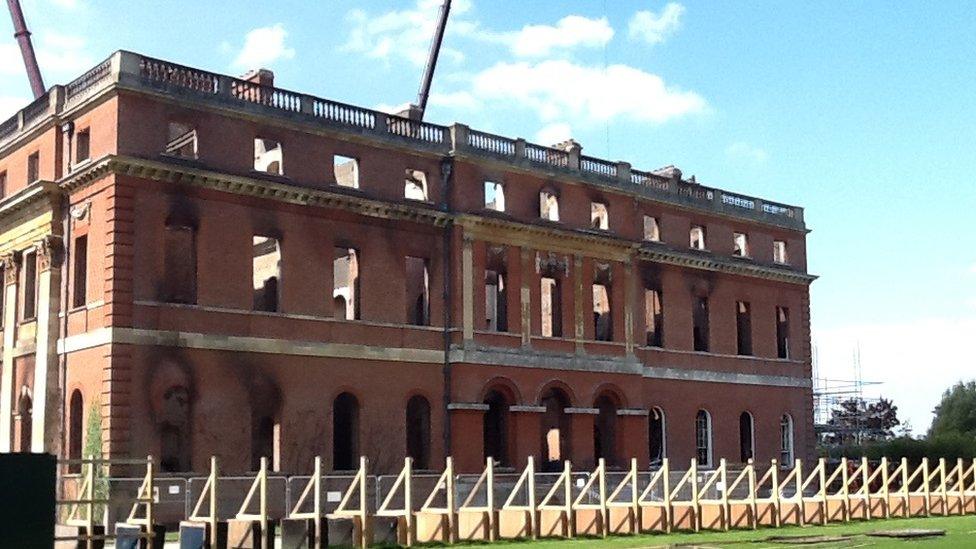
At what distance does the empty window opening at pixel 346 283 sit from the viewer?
3903 cm

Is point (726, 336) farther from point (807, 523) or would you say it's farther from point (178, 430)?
point (178, 430)

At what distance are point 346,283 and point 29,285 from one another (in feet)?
43.2

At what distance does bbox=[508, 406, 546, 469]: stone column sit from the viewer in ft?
137

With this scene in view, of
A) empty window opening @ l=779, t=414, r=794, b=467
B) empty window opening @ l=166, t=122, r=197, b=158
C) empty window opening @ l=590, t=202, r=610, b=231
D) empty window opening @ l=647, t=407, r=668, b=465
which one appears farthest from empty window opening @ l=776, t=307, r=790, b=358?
empty window opening @ l=166, t=122, r=197, b=158

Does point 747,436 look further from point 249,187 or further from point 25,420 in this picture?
point 25,420

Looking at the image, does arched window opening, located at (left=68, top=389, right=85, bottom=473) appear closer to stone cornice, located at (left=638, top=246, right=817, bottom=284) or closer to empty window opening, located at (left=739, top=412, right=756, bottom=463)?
stone cornice, located at (left=638, top=246, right=817, bottom=284)

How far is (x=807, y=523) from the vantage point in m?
35.1

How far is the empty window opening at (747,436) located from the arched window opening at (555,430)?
10153mm

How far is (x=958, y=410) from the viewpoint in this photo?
91.9 meters

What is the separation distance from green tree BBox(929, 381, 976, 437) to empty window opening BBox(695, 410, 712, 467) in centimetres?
4461

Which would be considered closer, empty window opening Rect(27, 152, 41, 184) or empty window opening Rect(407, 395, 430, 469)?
empty window opening Rect(27, 152, 41, 184)

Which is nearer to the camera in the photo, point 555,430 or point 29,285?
point 29,285

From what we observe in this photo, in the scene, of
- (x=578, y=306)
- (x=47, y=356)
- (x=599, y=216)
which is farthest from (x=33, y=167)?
(x=599, y=216)

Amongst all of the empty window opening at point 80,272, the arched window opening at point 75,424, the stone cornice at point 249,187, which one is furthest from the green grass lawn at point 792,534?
the empty window opening at point 80,272
